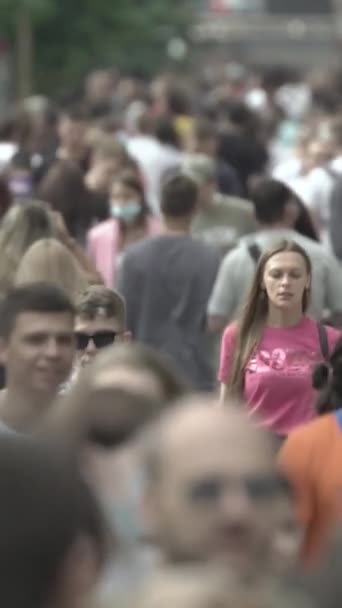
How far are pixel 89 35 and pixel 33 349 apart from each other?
1326 inches

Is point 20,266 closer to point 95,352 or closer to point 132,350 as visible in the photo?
point 95,352

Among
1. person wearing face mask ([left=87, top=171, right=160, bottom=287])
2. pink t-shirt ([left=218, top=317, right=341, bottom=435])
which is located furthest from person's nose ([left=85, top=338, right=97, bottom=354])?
person wearing face mask ([left=87, top=171, right=160, bottom=287])

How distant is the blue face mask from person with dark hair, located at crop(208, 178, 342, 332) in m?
1.36

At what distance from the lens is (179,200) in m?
13.3

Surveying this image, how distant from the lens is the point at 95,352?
9.29 m

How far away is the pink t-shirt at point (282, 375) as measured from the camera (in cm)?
970

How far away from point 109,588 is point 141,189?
33.6ft

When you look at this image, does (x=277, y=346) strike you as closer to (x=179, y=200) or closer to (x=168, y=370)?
(x=179, y=200)

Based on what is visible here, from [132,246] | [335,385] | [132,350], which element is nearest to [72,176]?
[132,246]

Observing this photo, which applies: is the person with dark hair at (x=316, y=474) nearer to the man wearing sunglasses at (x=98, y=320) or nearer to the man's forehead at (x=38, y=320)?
the man's forehead at (x=38, y=320)

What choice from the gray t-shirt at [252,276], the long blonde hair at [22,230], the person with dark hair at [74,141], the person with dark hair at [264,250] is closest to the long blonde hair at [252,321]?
the person with dark hair at [264,250]

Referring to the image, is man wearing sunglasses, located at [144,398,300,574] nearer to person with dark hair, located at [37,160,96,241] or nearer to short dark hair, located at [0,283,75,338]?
short dark hair, located at [0,283,75,338]

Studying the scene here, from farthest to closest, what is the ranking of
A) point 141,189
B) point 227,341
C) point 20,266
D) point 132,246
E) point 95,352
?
point 141,189, point 132,246, point 20,266, point 227,341, point 95,352

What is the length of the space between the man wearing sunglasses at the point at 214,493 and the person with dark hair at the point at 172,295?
818cm
